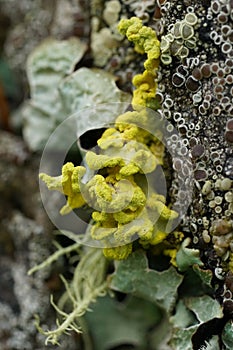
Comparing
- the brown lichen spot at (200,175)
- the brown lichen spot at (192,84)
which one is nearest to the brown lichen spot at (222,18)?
the brown lichen spot at (192,84)

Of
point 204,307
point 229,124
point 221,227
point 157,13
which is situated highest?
point 157,13

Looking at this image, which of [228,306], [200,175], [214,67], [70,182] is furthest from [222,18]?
[228,306]

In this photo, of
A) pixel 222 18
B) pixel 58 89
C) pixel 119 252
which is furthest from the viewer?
pixel 58 89

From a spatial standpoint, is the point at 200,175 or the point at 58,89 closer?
the point at 200,175

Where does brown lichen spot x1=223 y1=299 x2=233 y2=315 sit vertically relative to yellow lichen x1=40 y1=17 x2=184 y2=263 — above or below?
below

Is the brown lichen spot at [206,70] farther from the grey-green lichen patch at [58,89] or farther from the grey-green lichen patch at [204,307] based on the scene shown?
the grey-green lichen patch at [204,307]

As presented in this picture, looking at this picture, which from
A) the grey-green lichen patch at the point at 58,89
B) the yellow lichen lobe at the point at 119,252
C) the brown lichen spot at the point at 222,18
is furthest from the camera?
the grey-green lichen patch at the point at 58,89

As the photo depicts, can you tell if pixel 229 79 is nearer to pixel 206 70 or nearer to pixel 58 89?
pixel 206 70

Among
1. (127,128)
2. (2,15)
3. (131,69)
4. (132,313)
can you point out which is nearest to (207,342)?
(132,313)

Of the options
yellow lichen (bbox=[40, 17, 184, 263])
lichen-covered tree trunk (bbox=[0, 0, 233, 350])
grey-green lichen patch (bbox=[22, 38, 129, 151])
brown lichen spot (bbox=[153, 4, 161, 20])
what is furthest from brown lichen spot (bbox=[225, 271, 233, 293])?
brown lichen spot (bbox=[153, 4, 161, 20])

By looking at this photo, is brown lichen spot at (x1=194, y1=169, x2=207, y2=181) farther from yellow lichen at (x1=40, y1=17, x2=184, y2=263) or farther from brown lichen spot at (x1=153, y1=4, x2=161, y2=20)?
brown lichen spot at (x1=153, y1=4, x2=161, y2=20)

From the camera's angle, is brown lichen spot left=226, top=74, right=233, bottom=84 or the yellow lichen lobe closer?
brown lichen spot left=226, top=74, right=233, bottom=84
